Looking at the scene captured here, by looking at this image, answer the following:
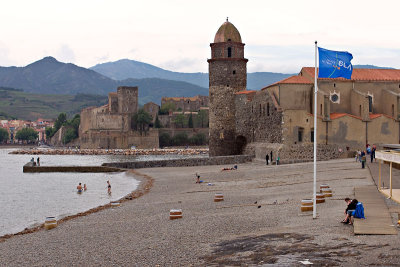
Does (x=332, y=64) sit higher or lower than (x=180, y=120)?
lower

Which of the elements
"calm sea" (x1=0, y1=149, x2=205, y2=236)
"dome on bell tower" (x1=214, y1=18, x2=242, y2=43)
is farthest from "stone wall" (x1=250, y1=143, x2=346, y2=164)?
"dome on bell tower" (x1=214, y1=18, x2=242, y2=43)

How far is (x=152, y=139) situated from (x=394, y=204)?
100 metres

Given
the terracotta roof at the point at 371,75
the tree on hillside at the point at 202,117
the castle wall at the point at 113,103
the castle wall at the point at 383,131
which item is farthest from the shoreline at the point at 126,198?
the castle wall at the point at 113,103

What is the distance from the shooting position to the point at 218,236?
16.0 metres

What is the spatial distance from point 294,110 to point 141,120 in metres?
78.4

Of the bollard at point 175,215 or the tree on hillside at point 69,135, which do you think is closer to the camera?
the bollard at point 175,215

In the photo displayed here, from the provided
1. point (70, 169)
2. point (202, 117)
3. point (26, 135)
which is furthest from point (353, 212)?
point (26, 135)

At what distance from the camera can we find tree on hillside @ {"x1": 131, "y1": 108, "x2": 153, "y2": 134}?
11762 centimetres

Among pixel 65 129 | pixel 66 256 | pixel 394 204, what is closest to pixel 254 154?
pixel 394 204

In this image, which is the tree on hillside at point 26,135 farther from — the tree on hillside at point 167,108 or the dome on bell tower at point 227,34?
the dome on bell tower at point 227,34

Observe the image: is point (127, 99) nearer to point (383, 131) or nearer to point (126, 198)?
point (383, 131)

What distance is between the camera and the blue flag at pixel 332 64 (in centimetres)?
1659

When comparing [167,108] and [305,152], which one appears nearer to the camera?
[305,152]

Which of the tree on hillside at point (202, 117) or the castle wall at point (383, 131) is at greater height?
the tree on hillside at point (202, 117)
